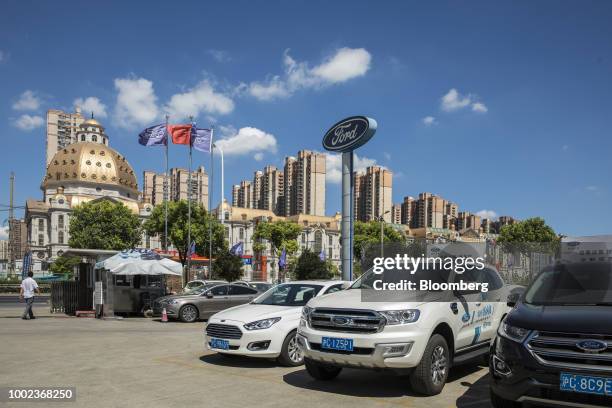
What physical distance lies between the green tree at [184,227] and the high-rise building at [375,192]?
294 ft

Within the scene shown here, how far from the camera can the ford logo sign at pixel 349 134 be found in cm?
1908

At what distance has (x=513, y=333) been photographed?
5375 millimetres

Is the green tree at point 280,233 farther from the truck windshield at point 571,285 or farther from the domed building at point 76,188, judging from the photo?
the truck windshield at point 571,285

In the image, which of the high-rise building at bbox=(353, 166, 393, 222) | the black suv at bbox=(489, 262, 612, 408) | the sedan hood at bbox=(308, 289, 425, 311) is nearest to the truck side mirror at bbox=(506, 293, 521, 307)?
the black suv at bbox=(489, 262, 612, 408)

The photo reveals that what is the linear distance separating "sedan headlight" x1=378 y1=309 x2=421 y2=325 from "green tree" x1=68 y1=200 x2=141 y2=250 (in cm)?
8412

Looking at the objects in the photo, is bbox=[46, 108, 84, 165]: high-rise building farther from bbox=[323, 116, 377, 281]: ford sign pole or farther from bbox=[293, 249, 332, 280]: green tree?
bbox=[323, 116, 377, 281]: ford sign pole

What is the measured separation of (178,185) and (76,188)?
49295 mm

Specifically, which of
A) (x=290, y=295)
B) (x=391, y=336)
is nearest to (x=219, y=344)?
(x=290, y=295)

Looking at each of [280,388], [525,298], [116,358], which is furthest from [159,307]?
[525,298]

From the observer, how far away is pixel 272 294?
33.5 feet

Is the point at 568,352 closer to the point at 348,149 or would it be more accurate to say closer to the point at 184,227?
the point at 348,149

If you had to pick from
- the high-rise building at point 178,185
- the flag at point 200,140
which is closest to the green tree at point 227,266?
the flag at point 200,140

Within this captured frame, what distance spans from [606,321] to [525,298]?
1425mm

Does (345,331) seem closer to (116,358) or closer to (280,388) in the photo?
(280,388)
